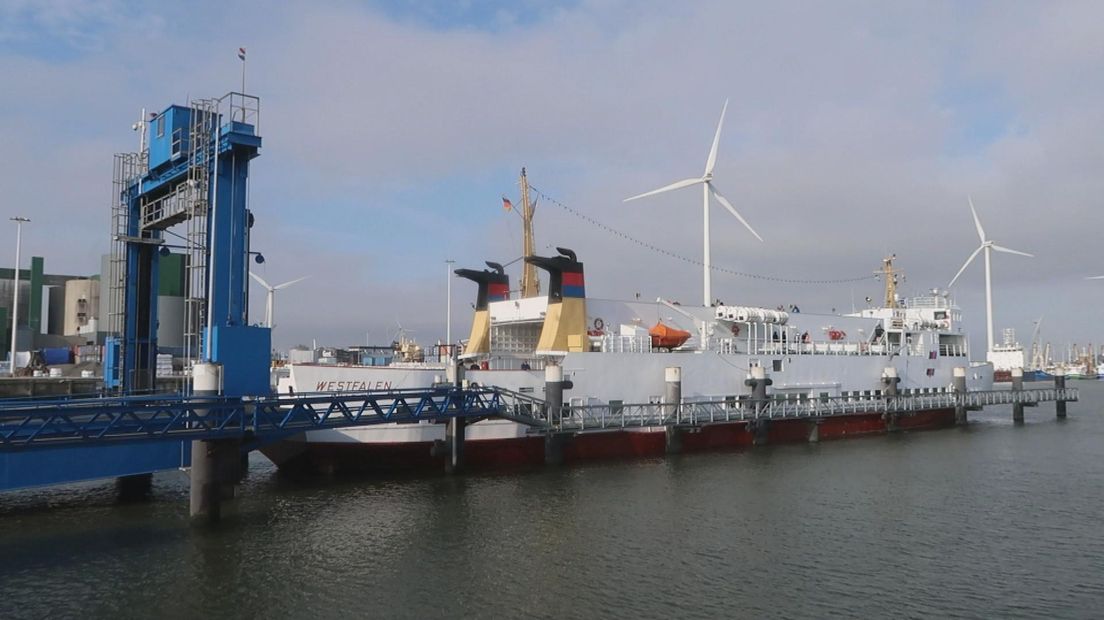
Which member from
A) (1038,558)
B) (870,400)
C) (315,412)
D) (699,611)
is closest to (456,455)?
(315,412)

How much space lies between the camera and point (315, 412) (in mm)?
27203

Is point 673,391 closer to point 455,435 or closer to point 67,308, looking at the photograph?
point 455,435

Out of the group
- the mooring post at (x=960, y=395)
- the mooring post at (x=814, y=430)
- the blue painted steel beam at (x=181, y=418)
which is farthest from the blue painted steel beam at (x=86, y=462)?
the mooring post at (x=960, y=395)

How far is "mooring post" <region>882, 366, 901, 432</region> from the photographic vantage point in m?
51.8

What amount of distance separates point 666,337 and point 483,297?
11.1 m

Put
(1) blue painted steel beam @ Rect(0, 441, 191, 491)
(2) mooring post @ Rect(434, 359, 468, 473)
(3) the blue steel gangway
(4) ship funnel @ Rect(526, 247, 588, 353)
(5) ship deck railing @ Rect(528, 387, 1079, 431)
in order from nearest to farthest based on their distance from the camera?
(3) the blue steel gangway
(1) blue painted steel beam @ Rect(0, 441, 191, 491)
(2) mooring post @ Rect(434, 359, 468, 473)
(5) ship deck railing @ Rect(528, 387, 1079, 431)
(4) ship funnel @ Rect(526, 247, 588, 353)

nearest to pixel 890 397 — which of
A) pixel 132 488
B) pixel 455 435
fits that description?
pixel 455 435

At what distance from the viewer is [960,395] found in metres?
57.5

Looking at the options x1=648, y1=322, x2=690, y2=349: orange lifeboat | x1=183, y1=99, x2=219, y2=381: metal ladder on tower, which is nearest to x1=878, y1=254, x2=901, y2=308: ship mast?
x1=648, y1=322, x2=690, y2=349: orange lifeboat

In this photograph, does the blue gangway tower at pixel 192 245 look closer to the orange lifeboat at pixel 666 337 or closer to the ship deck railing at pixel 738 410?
the ship deck railing at pixel 738 410

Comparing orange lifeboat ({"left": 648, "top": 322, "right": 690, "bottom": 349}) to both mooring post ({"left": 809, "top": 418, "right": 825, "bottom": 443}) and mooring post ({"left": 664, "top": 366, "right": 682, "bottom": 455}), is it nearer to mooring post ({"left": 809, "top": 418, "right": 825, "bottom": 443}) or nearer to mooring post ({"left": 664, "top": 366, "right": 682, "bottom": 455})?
mooring post ({"left": 664, "top": 366, "right": 682, "bottom": 455})

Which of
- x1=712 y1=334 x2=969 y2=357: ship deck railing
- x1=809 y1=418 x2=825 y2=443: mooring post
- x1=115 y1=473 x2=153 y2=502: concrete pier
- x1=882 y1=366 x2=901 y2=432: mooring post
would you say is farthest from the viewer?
x1=882 y1=366 x2=901 y2=432: mooring post

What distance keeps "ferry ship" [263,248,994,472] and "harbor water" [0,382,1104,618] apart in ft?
6.47

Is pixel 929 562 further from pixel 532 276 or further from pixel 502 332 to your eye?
pixel 532 276
